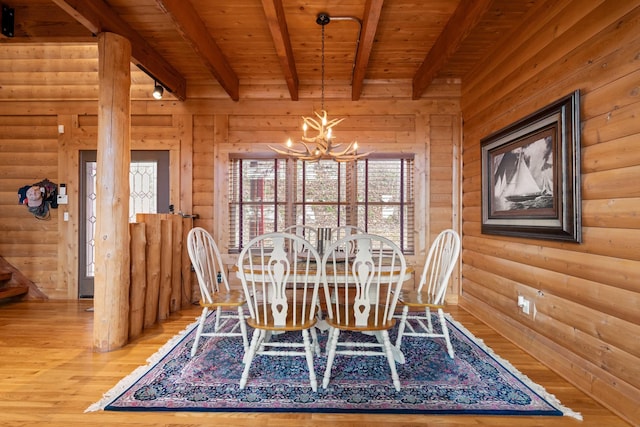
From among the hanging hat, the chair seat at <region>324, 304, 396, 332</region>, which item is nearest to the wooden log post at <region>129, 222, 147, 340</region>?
the chair seat at <region>324, 304, 396, 332</region>

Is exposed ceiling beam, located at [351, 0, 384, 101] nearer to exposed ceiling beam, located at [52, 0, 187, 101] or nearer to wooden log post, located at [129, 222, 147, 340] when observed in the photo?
exposed ceiling beam, located at [52, 0, 187, 101]

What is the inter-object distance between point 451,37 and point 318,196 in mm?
2318

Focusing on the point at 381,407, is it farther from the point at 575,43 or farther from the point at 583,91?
the point at 575,43

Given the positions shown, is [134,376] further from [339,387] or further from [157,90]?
[157,90]

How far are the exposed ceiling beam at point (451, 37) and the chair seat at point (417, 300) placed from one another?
2.23 metres

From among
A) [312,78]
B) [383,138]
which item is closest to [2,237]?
[312,78]

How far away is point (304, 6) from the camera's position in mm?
2795

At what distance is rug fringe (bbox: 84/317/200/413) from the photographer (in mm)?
1890

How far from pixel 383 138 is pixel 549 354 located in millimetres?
2876

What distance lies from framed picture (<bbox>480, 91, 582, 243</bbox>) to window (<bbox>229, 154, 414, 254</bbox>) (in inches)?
45.4

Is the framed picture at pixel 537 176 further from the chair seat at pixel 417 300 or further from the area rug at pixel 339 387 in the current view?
the area rug at pixel 339 387

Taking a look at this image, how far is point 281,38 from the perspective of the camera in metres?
2.93

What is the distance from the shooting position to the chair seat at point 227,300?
2.47 meters

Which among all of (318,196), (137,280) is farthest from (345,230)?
(137,280)
